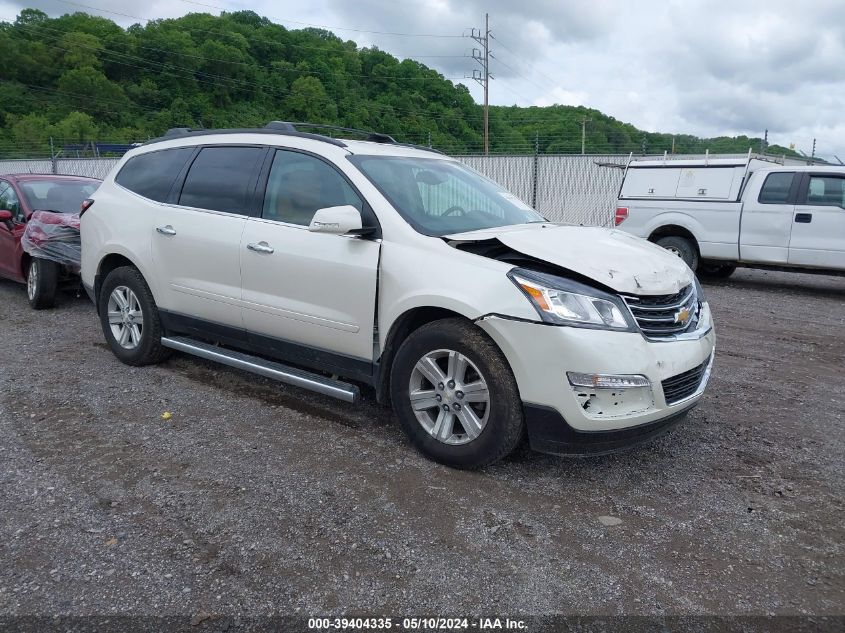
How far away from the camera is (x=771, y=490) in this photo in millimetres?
3365

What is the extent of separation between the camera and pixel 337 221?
11.8ft

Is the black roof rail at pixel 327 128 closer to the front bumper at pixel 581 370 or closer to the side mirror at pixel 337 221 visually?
the side mirror at pixel 337 221

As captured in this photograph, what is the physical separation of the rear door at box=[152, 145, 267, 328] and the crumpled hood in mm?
1691

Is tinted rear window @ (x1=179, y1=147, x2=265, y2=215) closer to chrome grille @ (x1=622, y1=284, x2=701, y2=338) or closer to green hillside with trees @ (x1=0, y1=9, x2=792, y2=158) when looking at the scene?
chrome grille @ (x1=622, y1=284, x2=701, y2=338)

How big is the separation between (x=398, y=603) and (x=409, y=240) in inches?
76.1

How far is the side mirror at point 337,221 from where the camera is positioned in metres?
3.60

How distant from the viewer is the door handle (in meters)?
4.13

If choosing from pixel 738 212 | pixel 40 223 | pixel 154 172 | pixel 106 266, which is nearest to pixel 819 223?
pixel 738 212

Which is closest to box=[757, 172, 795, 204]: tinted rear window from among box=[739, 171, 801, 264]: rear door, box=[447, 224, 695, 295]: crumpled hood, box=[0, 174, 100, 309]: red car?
box=[739, 171, 801, 264]: rear door

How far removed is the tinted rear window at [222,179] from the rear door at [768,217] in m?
7.91

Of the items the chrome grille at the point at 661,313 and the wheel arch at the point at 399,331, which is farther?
the wheel arch at the point at 399,331

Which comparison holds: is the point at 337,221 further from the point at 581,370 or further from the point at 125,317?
the point at 125,317

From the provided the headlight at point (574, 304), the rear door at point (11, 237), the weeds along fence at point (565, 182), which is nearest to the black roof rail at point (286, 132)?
the headlight at point (574, 304)

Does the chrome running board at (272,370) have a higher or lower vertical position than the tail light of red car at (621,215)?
lower
